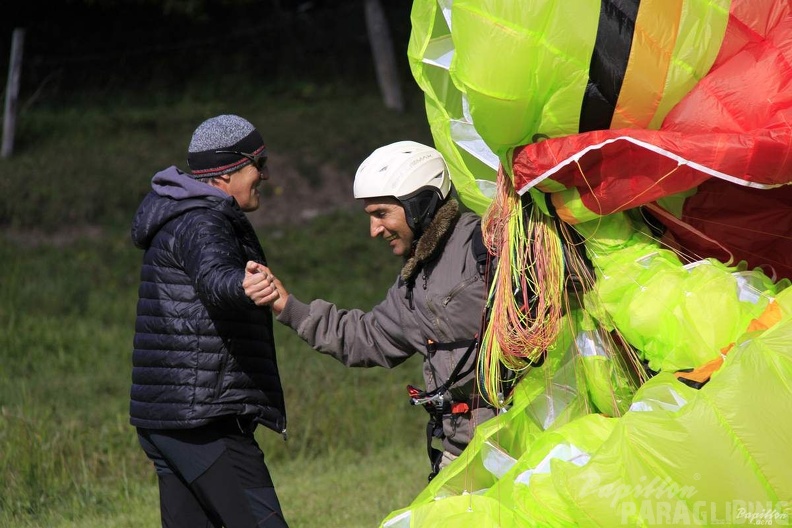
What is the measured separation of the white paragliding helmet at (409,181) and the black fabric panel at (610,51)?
712mm

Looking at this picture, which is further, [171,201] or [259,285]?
[171,201]

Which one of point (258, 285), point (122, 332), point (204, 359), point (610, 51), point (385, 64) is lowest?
point (385, 64)

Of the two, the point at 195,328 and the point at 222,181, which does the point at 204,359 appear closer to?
the point at 195,328

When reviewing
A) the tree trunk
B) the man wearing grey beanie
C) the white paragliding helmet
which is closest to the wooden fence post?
the tree trunk

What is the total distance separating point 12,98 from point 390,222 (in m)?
10.7

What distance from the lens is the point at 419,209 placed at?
420cm

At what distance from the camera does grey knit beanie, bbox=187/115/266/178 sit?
441 centimetres

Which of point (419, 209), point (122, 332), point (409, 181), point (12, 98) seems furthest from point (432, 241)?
point (12, 98)

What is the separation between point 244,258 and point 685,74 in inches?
67.7

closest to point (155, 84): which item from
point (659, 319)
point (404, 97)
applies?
point (404, 97)

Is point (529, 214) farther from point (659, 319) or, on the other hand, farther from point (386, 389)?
point (386, 389)

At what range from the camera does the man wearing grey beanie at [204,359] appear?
4.15m

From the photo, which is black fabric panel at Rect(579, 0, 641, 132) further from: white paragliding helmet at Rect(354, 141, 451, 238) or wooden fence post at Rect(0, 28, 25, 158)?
wooden fence post at Rect(0, 28, 25, 158)

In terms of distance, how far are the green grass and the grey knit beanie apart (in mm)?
2499
